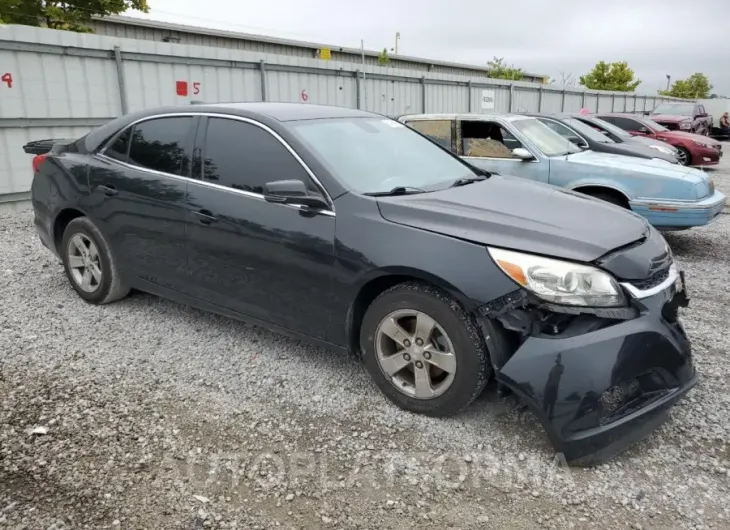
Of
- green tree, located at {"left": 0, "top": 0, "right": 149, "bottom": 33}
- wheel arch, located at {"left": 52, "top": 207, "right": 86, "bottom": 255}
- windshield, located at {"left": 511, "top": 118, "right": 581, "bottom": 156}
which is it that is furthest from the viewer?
green tree, located at {"left": 0, "top": 0, "right": 149, "bottom": 33}

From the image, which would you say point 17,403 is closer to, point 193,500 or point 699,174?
point 193,500

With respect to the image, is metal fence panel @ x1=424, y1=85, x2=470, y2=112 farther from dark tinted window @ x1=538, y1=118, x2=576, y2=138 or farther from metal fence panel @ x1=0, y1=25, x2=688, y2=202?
dark tinted window @ x1=538, y1=118, x2=576, y2=138

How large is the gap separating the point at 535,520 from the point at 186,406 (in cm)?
192

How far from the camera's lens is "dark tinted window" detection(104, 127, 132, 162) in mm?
4289

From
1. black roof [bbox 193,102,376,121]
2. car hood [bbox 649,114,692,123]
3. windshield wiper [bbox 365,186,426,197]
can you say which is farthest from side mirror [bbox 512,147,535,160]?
car hood [bbox 649,114,692,123]

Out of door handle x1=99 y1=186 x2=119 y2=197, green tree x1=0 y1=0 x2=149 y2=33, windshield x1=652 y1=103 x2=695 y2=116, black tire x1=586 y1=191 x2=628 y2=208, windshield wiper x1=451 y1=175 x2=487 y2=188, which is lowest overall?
black tire x1=586 y1=191 x2=628 y2=208

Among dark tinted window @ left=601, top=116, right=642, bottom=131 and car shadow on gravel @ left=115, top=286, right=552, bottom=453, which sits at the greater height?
dark tinted window @ left=601, top=116, right=642, bottom=131

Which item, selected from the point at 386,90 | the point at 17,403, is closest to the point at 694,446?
the point at 17,403

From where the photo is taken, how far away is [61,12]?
59.9 ft

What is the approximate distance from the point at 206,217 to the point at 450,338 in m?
1.78

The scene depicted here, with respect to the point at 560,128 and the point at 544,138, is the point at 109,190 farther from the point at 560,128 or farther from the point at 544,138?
the point at 560,128

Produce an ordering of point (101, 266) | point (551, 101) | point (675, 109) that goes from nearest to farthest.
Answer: point (101, 266) < point (675, 109) < point (551, 101)

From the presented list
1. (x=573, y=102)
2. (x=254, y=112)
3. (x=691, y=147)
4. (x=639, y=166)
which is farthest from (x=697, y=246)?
(x=573, y=102)

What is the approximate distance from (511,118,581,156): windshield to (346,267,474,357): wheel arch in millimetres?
4562
